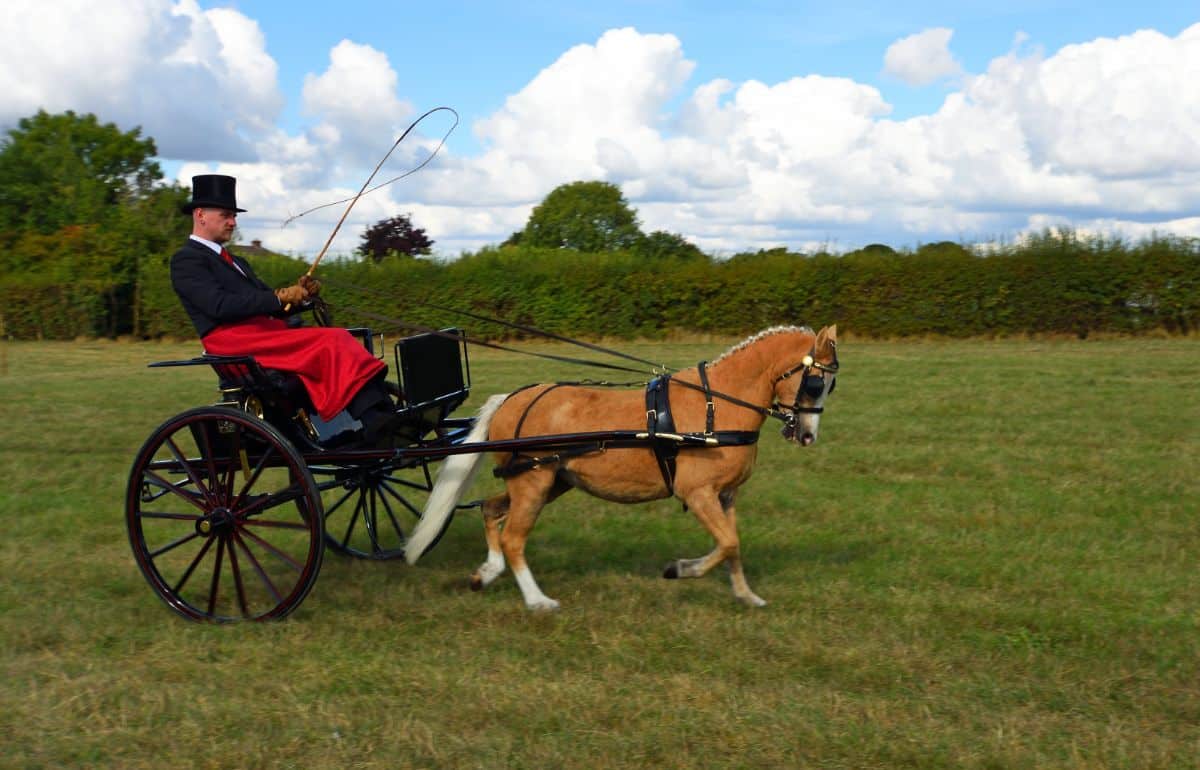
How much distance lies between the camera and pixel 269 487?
994 centimetres

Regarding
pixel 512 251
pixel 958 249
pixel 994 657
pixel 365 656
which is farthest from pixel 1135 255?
pixel 365 656

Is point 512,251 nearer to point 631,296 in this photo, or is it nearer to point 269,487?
point 631,296

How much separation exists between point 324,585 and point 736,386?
2.82 metres

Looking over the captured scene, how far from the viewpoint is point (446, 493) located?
20.2ft

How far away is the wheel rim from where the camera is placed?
648 cm

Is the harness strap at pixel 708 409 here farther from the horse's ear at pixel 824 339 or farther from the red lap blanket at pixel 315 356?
the red lap blanket at pixel 315 356

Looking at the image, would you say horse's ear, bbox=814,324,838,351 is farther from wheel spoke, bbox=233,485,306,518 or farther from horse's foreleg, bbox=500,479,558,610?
wheel spoke, bbox=233,485,306,518

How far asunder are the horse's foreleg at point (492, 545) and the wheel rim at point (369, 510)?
1.78ft

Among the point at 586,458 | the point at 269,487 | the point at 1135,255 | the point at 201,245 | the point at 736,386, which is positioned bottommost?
the point at 269,487

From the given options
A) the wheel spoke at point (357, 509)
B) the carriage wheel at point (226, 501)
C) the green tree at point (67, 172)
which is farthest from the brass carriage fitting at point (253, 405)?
the green tree at point (67, 172)

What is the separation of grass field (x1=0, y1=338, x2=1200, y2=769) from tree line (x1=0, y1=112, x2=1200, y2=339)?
9.67 meters

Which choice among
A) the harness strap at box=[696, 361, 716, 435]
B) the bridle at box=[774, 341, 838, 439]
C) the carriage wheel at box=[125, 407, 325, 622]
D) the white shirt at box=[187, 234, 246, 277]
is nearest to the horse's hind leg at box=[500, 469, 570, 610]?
the harness strap at box=[696, 361, 716, 435]

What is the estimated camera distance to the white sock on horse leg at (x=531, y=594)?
596cm

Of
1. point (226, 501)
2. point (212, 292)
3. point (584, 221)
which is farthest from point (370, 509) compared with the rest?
point (584, 221)
